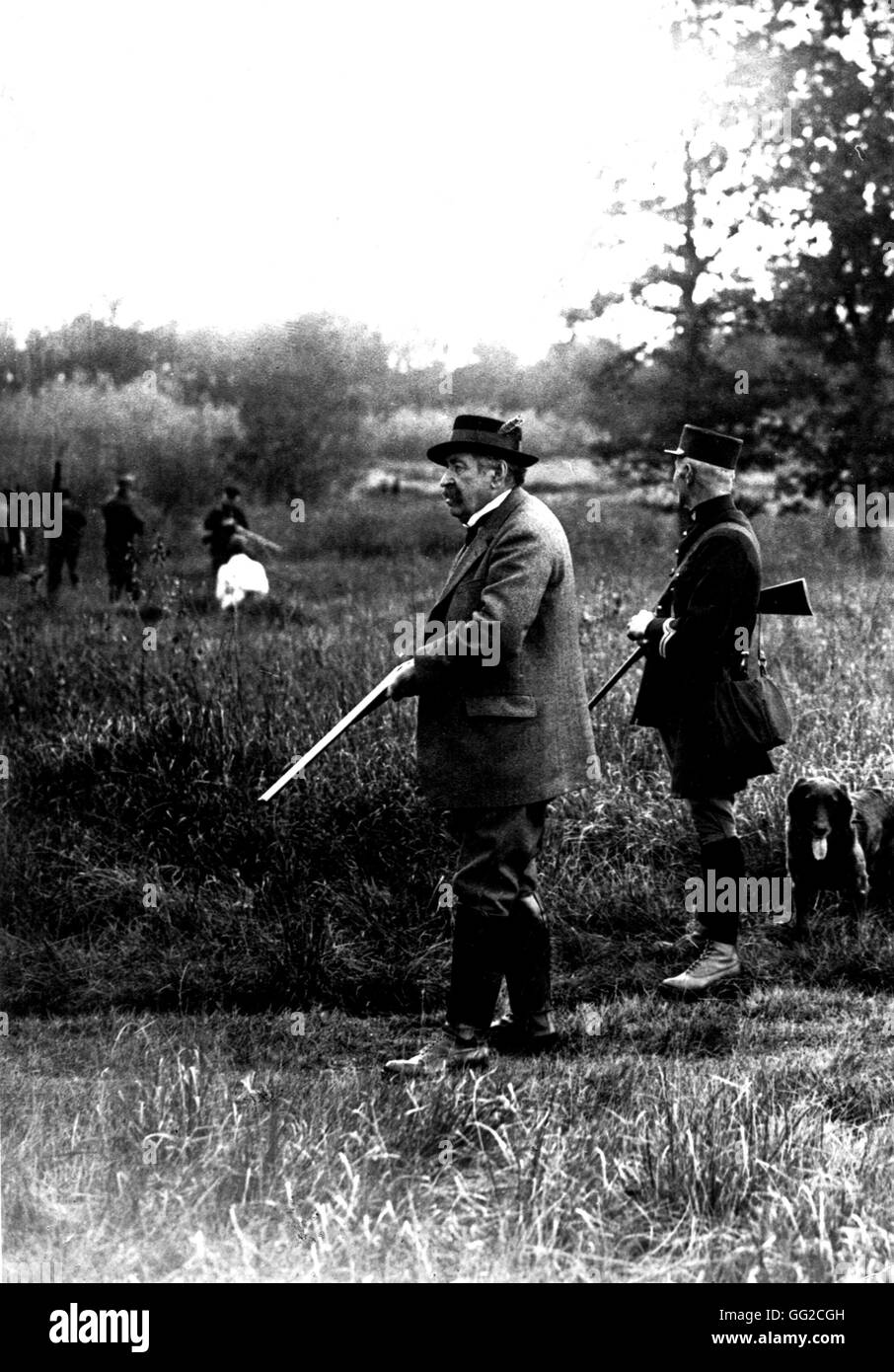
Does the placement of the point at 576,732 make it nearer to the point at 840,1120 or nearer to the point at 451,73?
the point at 840,1120

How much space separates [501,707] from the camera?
16.6 ft

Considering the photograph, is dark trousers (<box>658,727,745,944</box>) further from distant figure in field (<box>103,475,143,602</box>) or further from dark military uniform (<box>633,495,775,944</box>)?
distant figure in field (<box>103,475,143,602</box>)

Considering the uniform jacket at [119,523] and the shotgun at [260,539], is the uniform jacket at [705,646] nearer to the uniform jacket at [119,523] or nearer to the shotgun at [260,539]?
the uniform jacket at [119,523]

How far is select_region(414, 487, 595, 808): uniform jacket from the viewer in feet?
16.5

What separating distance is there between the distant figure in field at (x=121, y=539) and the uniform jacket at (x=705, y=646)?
4529mm

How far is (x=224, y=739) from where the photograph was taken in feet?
25.1

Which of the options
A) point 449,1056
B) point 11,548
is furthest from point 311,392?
point 449,1056

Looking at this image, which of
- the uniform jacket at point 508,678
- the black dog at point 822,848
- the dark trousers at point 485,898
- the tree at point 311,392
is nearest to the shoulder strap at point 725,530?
the uniform jacket at point 508,678

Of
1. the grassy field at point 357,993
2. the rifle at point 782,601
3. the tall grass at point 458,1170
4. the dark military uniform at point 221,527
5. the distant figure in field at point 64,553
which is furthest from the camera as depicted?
the dark military uniform at point 221,527

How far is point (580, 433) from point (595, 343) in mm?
1230

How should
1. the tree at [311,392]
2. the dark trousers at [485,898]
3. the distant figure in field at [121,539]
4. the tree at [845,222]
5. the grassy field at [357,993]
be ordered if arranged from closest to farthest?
1. the grassy field at [357,993]
2. the dark trousers at [485,898]
3. the distant figure in field at [121,539]
4. the tree at [845,222]
5. the tree at [311,392]

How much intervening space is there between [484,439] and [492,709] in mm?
884

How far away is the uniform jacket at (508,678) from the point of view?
5020mm

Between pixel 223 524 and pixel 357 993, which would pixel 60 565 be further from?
pixel 357 993
